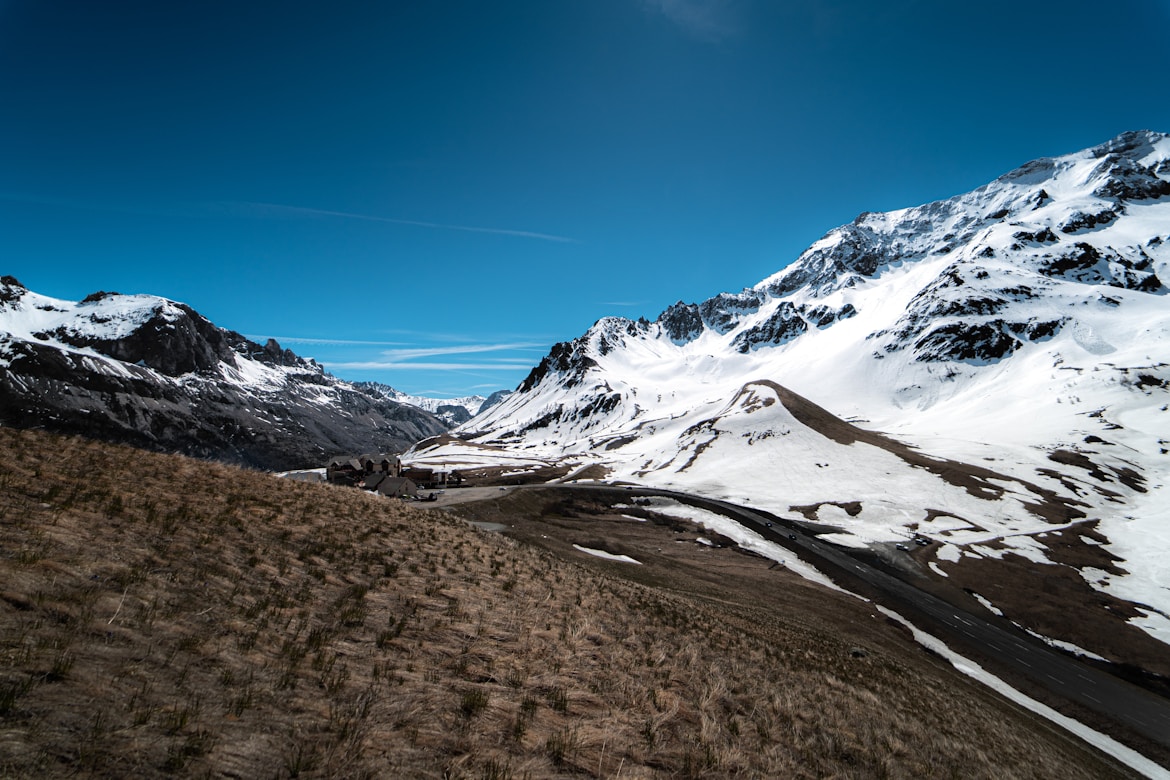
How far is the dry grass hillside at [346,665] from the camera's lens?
615 cm

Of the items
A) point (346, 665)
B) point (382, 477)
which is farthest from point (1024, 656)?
point (382, 477)

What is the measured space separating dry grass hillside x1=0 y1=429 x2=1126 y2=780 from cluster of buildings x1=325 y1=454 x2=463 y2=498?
4561cm

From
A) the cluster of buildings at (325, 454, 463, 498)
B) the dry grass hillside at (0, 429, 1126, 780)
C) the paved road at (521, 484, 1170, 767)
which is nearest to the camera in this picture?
the dry grass hillside at (0, 429, 1126, 780)

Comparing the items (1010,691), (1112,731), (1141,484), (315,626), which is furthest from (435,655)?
(1141,484)

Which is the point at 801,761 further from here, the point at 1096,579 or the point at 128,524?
the point at 1096,579

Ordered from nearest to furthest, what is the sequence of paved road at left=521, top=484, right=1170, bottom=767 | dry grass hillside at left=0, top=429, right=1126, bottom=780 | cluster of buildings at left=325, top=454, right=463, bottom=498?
1. dry grass hillside at left=0, top=429, right=1126, bottom=780
2. paved road at left=521, top=484, right=1170, bottom=767
3. cluster of buildings at left=325, top=454, right=463, bottom=498

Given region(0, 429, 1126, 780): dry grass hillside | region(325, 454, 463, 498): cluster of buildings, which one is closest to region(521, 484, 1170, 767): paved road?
region(0, 429, 1126, 780): dry grass hillside

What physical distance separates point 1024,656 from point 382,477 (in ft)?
242

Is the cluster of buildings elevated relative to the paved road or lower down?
elevated

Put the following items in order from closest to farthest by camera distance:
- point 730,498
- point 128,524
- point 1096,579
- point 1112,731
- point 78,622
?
point 78,622 → point 128,524 → point 1112,731 → point 1096,579 → point 730,498

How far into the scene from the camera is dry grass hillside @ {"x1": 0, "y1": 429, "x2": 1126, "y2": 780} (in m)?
6.15

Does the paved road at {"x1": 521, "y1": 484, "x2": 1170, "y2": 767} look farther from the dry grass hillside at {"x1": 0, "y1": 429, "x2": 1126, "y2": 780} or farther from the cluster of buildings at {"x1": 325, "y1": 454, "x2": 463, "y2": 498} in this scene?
the cluster of buildings at {"x1": 325, "y1": 454, "x2": 463, "y2": 498}

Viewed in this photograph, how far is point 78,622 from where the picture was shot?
726cm

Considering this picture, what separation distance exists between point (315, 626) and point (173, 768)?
492 cm
